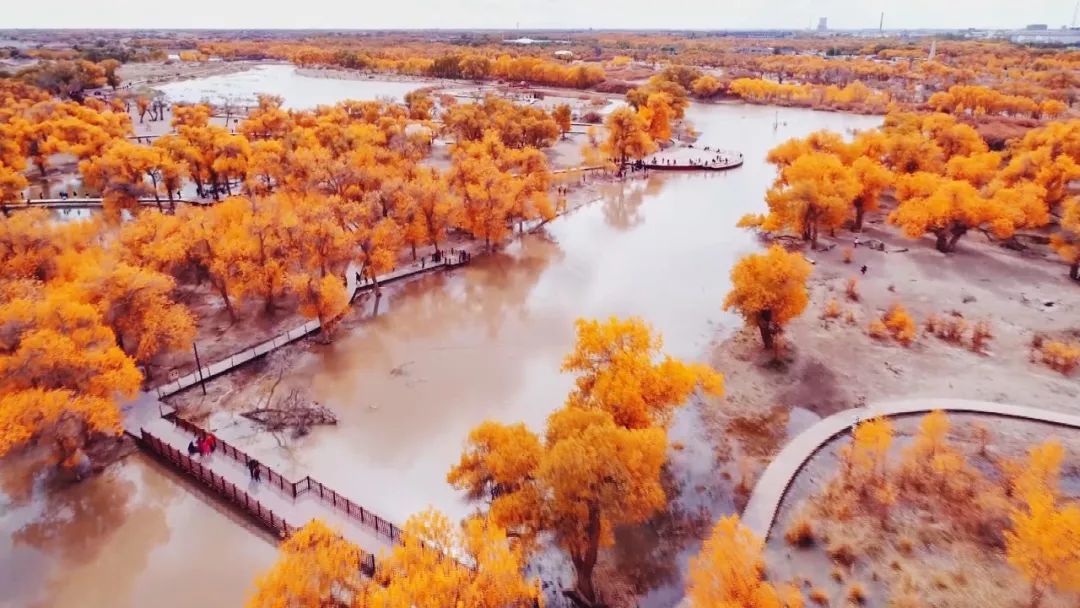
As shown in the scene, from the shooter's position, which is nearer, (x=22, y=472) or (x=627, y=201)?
(x=22, y=472)

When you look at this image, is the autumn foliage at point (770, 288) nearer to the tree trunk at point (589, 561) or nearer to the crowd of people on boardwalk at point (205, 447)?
the tree trunk at point (589, 561)

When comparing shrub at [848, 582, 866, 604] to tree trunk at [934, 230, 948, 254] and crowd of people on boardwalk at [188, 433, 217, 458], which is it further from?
tree trunk at [934, 230, 948, 254]

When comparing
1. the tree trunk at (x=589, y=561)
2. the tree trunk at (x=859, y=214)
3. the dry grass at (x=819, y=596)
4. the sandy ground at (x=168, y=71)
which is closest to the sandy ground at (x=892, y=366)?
the dry grass at (x=819, y=596)

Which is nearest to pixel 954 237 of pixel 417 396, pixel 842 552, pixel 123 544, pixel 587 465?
pixel 842 552

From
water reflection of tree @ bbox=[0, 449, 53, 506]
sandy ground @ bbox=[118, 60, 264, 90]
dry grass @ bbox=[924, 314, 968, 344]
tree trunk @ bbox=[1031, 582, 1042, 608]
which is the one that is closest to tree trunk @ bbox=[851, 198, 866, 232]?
dry grass @ bbox=[924, 314, 968, 344]

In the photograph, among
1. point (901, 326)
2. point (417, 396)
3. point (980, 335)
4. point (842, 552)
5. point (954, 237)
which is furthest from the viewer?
point (954, 237)

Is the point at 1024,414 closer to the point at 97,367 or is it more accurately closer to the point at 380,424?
the point at 380,424

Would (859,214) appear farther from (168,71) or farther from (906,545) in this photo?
(168,71)
